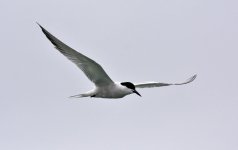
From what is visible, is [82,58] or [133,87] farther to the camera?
[133,87]

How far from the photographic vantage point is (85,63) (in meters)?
20.5

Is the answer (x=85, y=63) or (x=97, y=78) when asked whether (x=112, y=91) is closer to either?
(x=97, y=78)

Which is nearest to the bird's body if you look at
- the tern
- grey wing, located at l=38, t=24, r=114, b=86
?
the tern

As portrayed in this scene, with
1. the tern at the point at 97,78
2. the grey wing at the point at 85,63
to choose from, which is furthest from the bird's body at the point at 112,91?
the grey wing at the point at 85,63

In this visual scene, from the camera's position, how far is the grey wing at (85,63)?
64.6ft

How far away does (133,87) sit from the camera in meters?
21.6

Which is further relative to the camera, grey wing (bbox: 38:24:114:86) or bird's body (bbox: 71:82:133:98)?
bird's body (bbox: 71:82:133:98)

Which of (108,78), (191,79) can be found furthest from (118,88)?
(191,79)

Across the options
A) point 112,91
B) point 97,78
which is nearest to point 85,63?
point 97,78

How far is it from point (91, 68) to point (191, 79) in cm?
505

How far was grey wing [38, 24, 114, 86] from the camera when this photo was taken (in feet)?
64.6

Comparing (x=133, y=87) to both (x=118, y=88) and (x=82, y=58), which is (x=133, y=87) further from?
(x=82, y=58)

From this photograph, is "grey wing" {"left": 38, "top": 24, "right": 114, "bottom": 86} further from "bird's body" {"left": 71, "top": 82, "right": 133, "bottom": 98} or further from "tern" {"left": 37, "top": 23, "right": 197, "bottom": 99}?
"bird's body" {"left": 71, "top": 82, "right": 133, "bottom": 98}

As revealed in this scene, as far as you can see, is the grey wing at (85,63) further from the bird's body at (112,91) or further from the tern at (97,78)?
the bird's body at (112,91)
